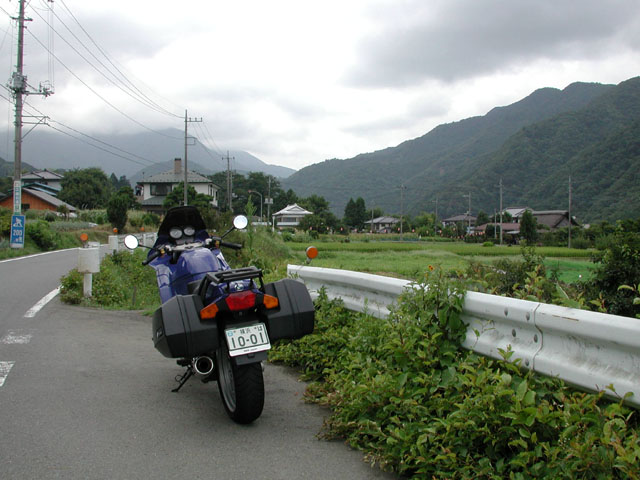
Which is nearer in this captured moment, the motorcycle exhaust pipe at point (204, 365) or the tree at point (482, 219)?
the motorcycle exhaust pipe at point (204, 365)

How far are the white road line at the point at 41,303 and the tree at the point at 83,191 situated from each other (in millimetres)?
81037

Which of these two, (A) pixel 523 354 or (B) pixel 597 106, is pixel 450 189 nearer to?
(B) pixel 597 106

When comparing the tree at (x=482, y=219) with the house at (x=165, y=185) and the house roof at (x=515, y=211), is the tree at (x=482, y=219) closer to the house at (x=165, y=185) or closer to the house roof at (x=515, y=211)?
the house roof at (x=515, y=211)

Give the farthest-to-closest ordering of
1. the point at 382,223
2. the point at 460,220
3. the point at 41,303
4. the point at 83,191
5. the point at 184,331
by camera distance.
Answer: the point at 382,223
the point at 460,220
the point at 83,191
the point at 41,303
the point at 184,331

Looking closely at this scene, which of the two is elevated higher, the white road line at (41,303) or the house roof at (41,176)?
the house roof at (41,176)

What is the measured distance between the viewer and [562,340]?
2.91 metres

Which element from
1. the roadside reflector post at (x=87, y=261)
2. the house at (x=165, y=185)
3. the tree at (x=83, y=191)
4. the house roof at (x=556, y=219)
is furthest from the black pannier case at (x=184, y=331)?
the house roof at (x=556, y=219)

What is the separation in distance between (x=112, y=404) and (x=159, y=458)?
1.19 m

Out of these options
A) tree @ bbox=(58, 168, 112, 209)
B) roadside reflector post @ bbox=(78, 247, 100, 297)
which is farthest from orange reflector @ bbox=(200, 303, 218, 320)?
tree @ bbox=(58, 168, 112, 209)

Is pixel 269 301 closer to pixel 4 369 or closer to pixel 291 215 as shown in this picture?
pixel 4 369

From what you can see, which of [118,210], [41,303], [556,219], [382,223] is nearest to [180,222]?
[41,303]

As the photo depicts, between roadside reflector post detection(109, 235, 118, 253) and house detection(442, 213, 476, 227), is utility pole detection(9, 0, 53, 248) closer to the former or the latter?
roadside reflector post detection(109, 235, 118, 253)

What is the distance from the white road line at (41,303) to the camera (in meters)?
8.42

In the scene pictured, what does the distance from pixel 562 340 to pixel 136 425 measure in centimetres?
282
